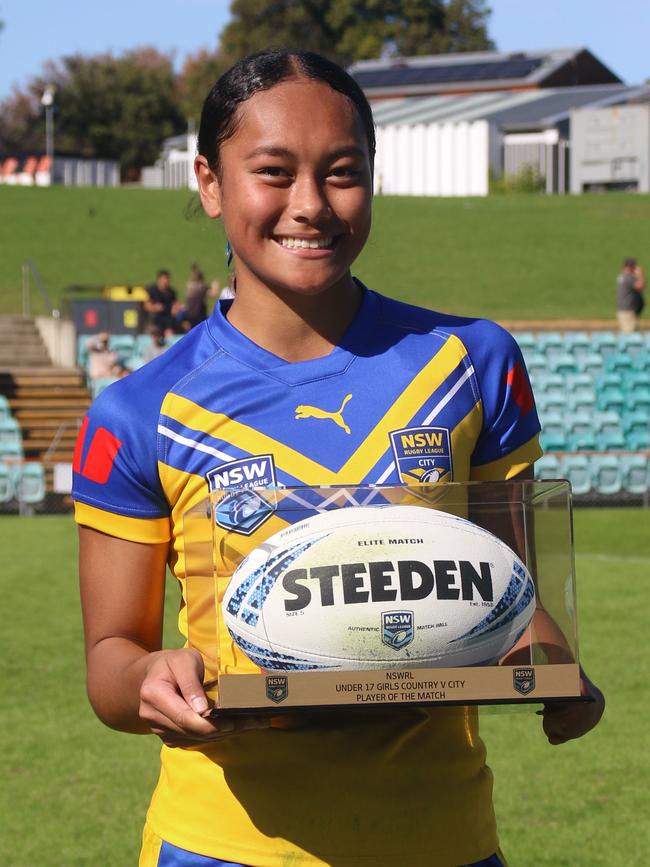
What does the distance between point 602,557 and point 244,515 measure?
11.2 meters

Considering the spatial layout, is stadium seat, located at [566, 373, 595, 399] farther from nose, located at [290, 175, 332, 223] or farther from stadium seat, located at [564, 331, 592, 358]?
nose, located at [290, 175, 332, 223]

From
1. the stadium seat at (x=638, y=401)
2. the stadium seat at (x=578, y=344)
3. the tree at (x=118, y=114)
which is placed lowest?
the stadium seat at (x=638, y=401)

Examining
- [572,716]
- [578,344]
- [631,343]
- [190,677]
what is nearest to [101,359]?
[578,344]

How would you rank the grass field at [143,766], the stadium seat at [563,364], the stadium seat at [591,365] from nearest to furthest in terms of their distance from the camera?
the grass field at [143,766] < the stadium seat at [563,364] < the stadium seat at [591,365]

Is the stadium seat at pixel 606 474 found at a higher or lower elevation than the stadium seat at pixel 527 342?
lower

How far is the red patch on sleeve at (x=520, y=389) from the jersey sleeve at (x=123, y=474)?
543mm

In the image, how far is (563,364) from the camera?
19906 millimetres

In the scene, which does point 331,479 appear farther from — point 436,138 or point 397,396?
point 436,138

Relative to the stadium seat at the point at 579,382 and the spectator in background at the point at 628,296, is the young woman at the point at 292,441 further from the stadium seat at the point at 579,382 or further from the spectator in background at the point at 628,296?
the spectator in background at the point at 628,296

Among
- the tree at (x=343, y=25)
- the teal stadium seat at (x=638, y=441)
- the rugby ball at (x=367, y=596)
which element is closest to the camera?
the rugby ball at (x=367, y=596)

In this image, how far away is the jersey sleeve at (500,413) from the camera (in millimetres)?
2111

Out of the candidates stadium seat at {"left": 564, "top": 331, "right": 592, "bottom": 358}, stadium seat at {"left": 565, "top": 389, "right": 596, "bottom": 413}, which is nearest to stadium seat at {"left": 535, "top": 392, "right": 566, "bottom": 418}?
stadium seat at {"left": 565, "top": 389, "right": 596, "bottom": 413}

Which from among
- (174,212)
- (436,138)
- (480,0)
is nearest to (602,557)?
(174,212)

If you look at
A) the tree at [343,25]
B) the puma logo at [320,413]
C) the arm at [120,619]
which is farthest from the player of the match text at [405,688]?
the tree at [343,25]
